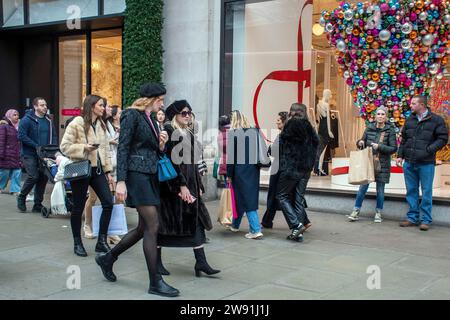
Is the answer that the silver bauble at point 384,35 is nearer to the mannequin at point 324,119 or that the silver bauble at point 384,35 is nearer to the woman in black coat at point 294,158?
the woman in black coat at point 294,158

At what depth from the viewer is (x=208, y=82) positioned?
10.9 meters

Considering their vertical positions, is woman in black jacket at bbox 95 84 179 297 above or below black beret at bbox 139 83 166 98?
below

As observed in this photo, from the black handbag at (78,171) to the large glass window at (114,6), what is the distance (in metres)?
6.60

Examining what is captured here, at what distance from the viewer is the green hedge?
1089 centimetres

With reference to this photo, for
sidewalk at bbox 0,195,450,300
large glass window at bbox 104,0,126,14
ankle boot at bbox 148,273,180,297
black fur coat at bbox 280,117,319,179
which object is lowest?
sidewalk at bbox 0,195,450,300

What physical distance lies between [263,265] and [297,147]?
185cm

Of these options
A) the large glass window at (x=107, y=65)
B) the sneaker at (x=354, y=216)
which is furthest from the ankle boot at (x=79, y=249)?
the large glass window at (x=107, y=65)

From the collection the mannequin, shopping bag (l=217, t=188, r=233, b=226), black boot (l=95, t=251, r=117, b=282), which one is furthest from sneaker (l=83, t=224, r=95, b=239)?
the mannequin

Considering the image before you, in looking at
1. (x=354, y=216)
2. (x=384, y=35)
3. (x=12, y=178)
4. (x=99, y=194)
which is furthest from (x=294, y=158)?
(x=12, y=178)

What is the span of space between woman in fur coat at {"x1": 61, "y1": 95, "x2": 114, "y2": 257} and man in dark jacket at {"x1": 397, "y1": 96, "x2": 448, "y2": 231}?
4436 mm

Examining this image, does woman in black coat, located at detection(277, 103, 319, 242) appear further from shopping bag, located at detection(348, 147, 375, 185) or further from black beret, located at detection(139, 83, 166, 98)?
black beret, located at detection(139, 83, 166, 98)
